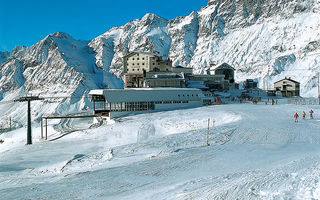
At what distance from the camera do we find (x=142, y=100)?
43.7m

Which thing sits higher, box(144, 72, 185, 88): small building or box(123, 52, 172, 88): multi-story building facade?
box(123, 52, 172, 88): multi-story building facade

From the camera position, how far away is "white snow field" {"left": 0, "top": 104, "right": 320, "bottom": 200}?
29.5 feet

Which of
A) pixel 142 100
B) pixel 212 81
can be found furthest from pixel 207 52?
pixel 142 100

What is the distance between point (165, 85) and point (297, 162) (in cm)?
4832

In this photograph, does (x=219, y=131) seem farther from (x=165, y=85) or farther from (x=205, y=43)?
(x=205, y=43)

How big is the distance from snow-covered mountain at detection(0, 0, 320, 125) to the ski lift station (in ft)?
220

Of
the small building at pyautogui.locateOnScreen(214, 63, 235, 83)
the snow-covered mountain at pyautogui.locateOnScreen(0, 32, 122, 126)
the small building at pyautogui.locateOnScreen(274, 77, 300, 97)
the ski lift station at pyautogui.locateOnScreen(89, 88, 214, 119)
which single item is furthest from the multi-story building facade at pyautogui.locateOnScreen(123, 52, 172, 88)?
the snow-covered mountain at pyautogui.locateOnScreen(0, 32, 122, 126)

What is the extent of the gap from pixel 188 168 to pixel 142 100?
31.8 meters

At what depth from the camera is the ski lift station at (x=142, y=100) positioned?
137ft

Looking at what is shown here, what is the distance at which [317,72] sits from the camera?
9881 cm

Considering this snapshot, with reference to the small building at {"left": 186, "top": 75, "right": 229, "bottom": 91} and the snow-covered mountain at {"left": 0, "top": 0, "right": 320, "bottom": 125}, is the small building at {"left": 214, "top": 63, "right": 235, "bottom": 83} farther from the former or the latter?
the snow-covered mountain at {"left": 0, "top": 0, "right": 320, "bottom": 125}

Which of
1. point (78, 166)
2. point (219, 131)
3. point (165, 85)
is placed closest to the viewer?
point (78, 166)

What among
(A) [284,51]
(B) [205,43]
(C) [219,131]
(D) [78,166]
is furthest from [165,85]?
(B) [205,43]

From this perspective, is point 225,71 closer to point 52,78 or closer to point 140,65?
point 140,65
